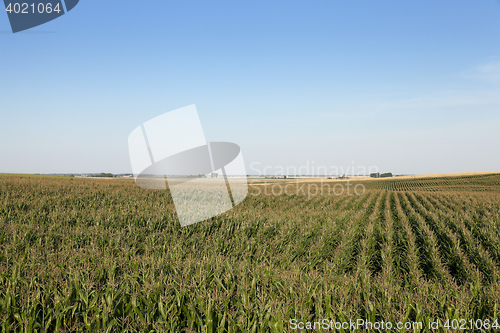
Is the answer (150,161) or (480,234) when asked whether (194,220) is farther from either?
(480,234)

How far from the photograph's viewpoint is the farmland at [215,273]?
3.59 m

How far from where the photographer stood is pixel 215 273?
4.92m

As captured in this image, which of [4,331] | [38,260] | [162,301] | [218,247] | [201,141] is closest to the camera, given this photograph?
[4,331]

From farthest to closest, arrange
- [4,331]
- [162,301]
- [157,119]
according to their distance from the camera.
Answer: [157,119] → [162,301] → [4,331]

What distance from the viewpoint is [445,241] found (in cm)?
1113

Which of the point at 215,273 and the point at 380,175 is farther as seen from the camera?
the point at 380,175

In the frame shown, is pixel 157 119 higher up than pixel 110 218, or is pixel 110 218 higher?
pixel 157 119

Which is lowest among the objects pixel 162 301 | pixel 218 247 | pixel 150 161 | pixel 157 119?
pixel 218 247

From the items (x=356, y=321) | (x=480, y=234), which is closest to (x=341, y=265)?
(x=356, y=321)

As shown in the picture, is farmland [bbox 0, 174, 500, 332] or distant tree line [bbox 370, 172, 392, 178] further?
distant tree line [bbox 370, 172, 392, 178]

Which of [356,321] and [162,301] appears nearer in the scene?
[356,321]

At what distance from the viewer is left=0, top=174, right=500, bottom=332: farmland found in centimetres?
359

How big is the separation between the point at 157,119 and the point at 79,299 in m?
4.12

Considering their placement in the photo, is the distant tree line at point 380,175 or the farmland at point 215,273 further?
the distant tree line at point 380,175
